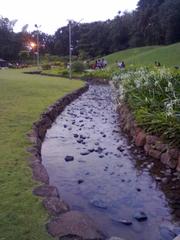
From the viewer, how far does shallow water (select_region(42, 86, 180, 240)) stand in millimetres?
6273

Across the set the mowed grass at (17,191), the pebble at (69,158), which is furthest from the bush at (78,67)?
the pebble at (69,158)

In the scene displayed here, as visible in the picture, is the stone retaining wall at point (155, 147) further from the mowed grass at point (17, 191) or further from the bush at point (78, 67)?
the bush at point (78, 67)

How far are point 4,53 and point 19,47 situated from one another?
402cm

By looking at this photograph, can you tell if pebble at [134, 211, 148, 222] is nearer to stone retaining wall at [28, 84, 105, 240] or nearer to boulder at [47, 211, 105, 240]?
stone retaining wall at [28, 84, 105, 240]

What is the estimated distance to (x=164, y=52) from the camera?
51.5m

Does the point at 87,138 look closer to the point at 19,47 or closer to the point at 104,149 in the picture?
the point at 104,149

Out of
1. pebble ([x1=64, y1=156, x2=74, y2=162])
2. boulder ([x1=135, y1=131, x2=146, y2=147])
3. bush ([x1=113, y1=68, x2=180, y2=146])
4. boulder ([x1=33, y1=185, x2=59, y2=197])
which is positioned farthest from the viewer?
boulder ([x1=135, y1=131, x2=146, y2=147])

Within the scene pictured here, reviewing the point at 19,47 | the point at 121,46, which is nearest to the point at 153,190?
the point at 121,46

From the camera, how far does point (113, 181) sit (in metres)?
8.18

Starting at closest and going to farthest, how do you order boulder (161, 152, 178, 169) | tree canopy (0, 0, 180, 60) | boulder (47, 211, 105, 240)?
boulder (47, 211, 105, 240), boulder (161, 152, 178, 169), tree canopy (0, 0, 180, 60)

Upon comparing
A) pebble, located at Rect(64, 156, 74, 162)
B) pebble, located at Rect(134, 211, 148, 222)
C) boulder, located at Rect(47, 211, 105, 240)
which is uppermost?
boulder, located at Rect(47, 211, 105, 240)

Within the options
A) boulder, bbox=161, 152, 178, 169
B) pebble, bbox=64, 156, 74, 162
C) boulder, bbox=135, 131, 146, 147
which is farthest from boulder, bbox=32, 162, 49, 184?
boulder, bbox=135, 131, 146, 147

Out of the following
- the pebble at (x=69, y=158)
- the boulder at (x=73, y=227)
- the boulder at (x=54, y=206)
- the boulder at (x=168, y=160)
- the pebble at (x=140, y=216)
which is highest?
the boulder at (x=54, y=206)

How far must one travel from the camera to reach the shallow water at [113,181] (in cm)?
627
